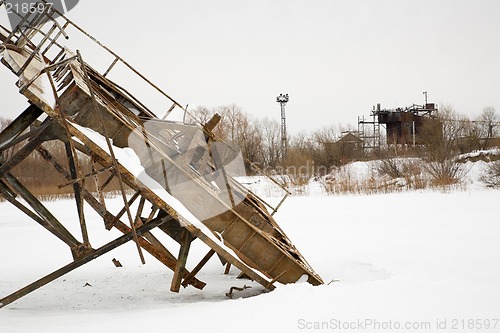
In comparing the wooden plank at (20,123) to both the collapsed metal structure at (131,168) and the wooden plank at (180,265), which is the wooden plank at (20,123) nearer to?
the collapsed metal structure at (131,168)

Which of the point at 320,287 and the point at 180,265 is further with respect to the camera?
the point at 180,265

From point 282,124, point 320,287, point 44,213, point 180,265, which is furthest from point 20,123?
point 282,124

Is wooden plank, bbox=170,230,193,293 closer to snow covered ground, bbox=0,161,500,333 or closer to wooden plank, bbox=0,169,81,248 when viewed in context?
snow covered ground, bbox=0,161,500,333

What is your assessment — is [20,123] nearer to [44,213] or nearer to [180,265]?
[44,213]

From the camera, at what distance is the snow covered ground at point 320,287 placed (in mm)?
5219

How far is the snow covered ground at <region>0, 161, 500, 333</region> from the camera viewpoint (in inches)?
205

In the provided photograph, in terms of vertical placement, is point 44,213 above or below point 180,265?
above

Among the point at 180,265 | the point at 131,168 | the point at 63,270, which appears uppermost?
the point at 131,168

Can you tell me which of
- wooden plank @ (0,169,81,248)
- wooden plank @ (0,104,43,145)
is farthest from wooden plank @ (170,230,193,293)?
wooden plank @ (0,104,43,145)

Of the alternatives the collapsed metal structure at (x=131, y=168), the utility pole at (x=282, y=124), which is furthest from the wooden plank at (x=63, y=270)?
the utility pole at (x=282, y=124)

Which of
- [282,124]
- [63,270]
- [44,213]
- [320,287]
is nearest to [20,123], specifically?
[44,213]

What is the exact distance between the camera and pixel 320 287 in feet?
21.1

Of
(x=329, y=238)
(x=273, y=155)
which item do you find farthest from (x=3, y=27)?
(x=273, y=155)

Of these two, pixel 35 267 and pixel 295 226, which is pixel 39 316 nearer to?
pixel 35 267
